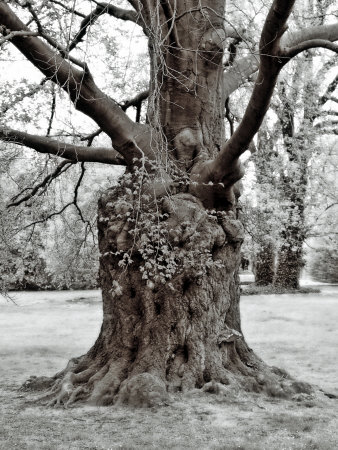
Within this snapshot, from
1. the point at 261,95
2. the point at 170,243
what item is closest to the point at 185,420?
the point at 170,243

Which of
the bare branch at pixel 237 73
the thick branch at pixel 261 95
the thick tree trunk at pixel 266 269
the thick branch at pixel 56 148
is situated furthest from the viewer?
the thick tree trunk at pixel 266 269

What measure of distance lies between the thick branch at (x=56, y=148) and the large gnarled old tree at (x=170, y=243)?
0.12 m

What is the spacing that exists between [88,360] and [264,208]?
469 inches

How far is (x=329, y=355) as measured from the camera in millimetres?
11516

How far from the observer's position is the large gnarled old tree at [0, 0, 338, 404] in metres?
6.75

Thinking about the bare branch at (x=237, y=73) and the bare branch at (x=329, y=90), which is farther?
the bare branch at (x=329, y=90)

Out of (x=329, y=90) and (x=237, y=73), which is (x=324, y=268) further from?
(x=237, y=73)

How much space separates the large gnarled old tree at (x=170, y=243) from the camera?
266 inches

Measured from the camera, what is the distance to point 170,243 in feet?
23.1

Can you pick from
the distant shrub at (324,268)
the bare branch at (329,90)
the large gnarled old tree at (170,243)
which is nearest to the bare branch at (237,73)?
the large gnarled old tree at (170,243)

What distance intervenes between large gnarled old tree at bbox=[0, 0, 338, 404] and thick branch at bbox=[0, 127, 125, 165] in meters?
0.12

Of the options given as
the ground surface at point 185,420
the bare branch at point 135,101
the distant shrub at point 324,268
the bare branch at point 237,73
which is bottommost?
the ground surface at point 185,420

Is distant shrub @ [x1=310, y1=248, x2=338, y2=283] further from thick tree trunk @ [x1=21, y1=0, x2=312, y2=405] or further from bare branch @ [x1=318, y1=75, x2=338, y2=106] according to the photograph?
thick tree trunk @ [x1=21, y1=0, x2=312, y2=405]

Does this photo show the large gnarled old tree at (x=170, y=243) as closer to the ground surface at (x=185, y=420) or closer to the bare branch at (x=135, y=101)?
the ground surface at (x=185, y=420)
